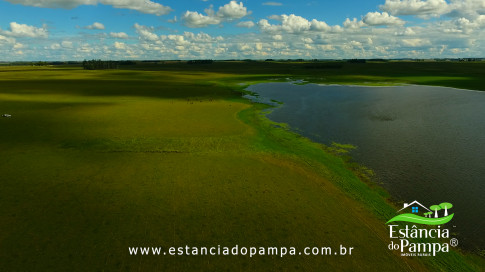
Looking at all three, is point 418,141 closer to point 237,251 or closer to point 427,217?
point 427,217

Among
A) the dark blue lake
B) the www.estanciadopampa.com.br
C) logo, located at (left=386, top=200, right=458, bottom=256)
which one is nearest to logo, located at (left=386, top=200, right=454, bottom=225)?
logo, located at (left=386, top=200, right=458, bottom=256)

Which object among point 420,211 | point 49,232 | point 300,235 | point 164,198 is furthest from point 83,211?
point 420,211

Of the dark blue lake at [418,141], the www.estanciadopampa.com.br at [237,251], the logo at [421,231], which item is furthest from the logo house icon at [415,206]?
the www.estanciadopampa.com.br at [237,251]

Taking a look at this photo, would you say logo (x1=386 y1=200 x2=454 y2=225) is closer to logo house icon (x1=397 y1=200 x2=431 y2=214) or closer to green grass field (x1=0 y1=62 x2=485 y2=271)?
Result: logo house icon (x1=397 y1=200 x2=431 y2=214)

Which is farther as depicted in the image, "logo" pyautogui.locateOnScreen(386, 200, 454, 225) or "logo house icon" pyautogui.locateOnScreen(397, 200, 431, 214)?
"logo house icon" pyautogui.locateOnScreen(397, 200, 431, 214)

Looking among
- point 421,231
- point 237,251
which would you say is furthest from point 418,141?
point 237,251

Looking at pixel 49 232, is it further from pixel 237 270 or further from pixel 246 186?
pixel 246 186
